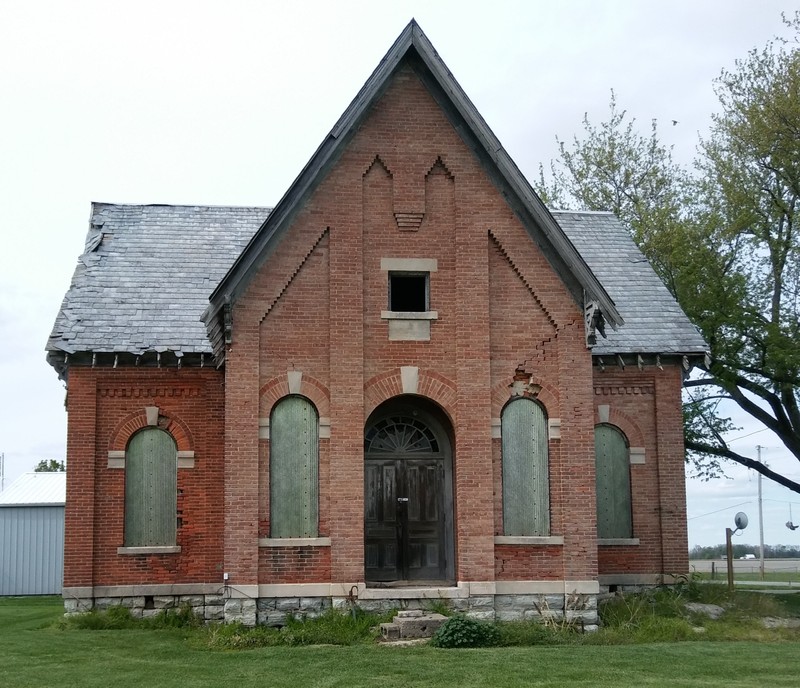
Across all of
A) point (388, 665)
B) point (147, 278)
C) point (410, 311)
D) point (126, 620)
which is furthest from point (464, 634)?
point (147, 278)

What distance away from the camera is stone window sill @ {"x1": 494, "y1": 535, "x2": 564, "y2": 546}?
1841cm

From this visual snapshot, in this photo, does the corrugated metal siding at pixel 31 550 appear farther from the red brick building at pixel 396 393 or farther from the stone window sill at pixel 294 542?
the stone window sill at pixel 294 542

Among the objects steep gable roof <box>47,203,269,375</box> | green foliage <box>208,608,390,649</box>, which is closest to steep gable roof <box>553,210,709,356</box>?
green foliage <box>208,608,390,649</box>

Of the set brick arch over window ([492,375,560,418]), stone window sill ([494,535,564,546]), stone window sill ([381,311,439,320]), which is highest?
stone window sill ([381,311,439,320])

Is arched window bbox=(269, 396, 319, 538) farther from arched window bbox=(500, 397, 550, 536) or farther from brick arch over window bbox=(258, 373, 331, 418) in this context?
arched window bbox=(500, 397, 550, 536)

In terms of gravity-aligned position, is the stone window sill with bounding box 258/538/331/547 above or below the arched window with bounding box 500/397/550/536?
below

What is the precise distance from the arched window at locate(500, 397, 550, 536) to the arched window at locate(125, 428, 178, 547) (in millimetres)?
6854

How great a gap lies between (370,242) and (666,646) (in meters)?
8.18

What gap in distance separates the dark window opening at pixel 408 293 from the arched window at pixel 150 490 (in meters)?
5.54

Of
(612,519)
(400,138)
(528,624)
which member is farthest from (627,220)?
(528,624)

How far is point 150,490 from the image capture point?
21.5m

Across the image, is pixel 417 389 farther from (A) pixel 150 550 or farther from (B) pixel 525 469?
(A) pixel 150 550

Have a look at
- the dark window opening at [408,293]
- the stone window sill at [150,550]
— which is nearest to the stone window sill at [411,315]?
the dark window opening at [408,293]

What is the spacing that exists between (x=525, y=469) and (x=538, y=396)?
4.18ft
